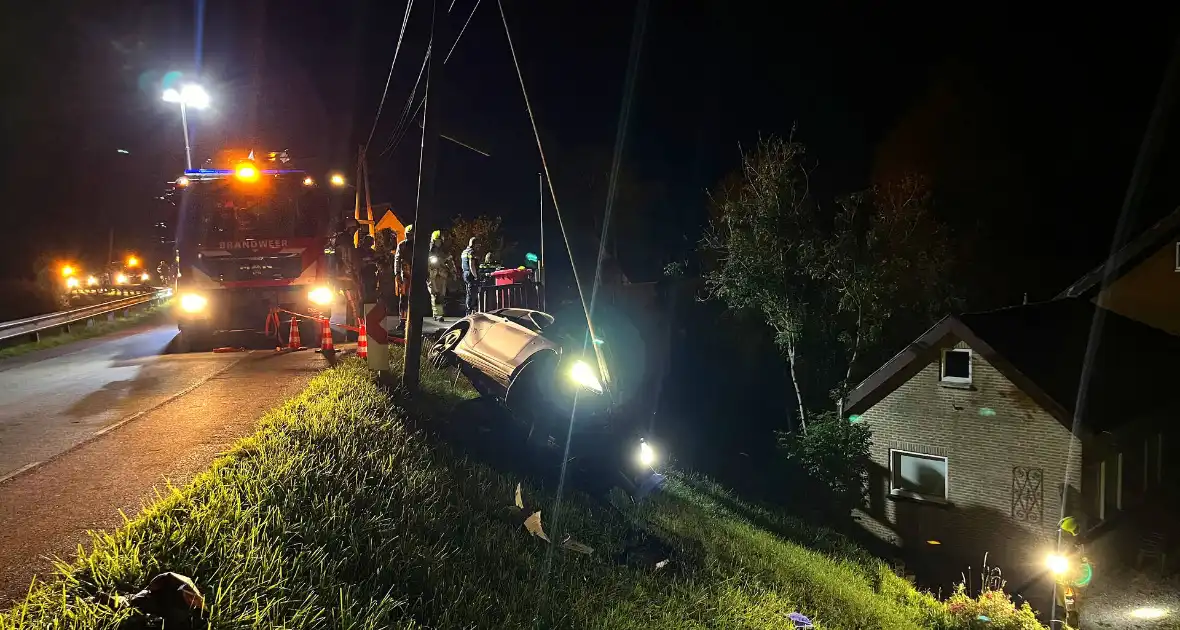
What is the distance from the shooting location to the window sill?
16022 millimetres

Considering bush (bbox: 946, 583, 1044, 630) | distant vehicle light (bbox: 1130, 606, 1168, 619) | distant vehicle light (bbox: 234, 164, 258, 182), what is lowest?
distant vehicle light (bbox: 1130, 606, 1168, 619)

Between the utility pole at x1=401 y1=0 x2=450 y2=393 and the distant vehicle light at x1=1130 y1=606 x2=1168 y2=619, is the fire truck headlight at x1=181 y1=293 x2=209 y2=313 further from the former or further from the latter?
the distant vehicle light at x1=1130 y1=606 x2=1168 y2=619

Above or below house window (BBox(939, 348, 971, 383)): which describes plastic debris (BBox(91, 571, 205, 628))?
below

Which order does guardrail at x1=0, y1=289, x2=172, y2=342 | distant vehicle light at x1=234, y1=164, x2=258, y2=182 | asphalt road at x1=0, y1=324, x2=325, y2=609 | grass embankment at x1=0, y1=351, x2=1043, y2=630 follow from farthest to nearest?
1. guardrail at x1=0, y1=289, x2=172, y2=342
2. distant vehicle light at x1=234, y1=164, x2=258, y2=182
3. asphalt road at x1=0, y1=324, x2=325, y2=609
4. grass embankment at x1=0, y1=351, x2=1043, y2=630

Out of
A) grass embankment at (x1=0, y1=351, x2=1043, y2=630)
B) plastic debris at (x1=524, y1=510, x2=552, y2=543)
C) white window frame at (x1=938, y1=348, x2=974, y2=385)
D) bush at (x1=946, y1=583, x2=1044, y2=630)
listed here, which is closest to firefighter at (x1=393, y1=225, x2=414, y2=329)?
grass embankment at (x1=0, y1=351, x2=1043, y2=630)

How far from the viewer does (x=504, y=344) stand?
937cm

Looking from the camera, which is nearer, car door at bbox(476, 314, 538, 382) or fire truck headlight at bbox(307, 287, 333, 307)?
car door at bbox(476, 314, 538, 382)

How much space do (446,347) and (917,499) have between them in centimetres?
1256

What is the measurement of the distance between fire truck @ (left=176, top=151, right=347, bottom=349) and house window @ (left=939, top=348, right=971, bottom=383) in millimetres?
14223

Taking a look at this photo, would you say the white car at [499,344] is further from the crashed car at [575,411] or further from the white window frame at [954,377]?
the white window frame at [954,377]

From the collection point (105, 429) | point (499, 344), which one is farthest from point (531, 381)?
point (105, 429)

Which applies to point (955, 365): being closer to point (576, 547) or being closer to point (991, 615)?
point (991, 615)

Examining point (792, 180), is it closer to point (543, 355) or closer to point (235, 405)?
point (543, 355)

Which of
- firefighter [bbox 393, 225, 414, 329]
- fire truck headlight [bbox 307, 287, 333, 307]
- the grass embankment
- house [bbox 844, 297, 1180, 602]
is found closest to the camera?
the grass embankment
